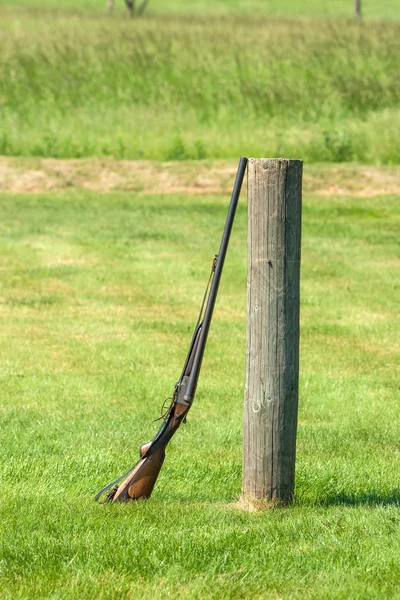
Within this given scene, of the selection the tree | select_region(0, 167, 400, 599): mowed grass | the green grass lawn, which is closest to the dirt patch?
select_region(0, 167, 400, 599): mowed grass

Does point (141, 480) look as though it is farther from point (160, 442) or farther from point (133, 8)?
point (133, 8)

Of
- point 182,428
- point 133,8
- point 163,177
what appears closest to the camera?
point 182,428

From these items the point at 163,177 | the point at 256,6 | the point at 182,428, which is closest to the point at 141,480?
the point at 182,428

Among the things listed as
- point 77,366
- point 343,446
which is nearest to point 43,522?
point 343,446

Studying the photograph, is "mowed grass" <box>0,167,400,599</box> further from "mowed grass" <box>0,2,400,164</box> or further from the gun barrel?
"mowed grass" <box>0,2,400,164</box>

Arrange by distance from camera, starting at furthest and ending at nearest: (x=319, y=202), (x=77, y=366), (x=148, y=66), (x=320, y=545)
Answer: (x=148, y=66)
(x=319, y=202)
(x=77, y=366)
(x=320, y=545)

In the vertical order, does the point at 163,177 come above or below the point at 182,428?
above

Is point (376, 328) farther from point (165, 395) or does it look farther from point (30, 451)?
point (30, 451)

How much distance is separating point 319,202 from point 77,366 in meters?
10.0

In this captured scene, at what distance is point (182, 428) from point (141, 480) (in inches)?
76.1

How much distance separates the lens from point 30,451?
239 inches

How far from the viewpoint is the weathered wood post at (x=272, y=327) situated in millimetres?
4824

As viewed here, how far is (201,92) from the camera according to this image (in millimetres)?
24281

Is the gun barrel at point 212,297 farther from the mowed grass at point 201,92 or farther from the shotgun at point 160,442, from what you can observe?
the mowed grass at point 201,92
